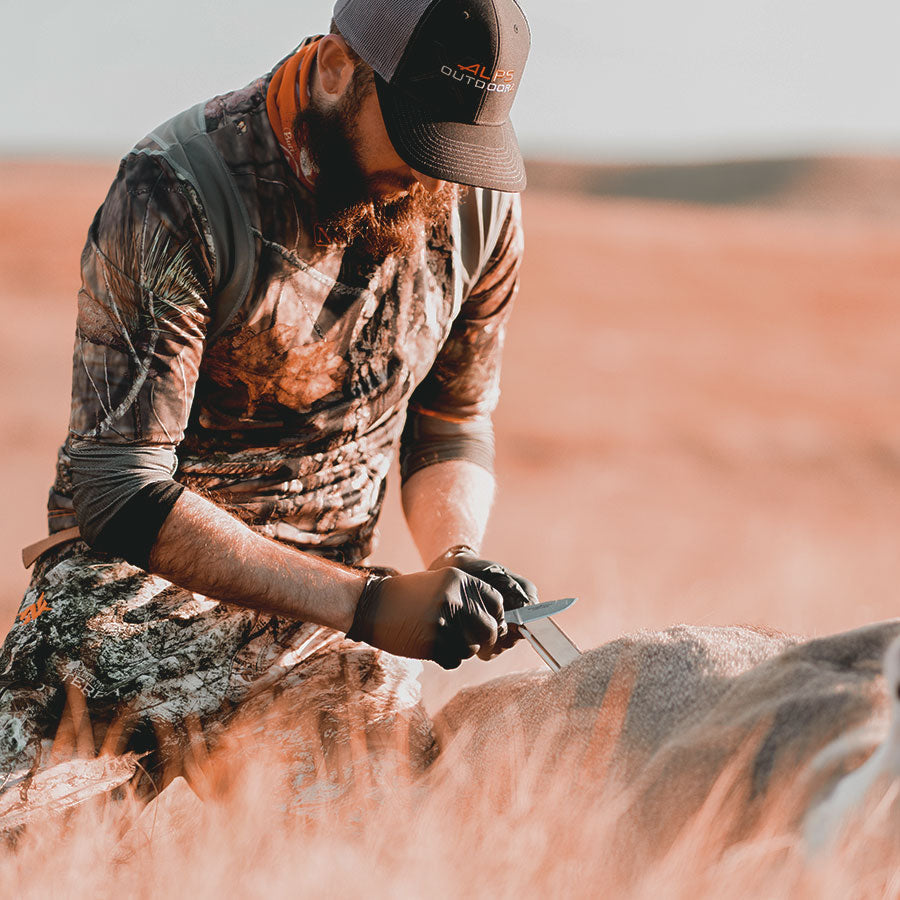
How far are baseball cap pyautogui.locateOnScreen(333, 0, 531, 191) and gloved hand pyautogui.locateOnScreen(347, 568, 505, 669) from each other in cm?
103

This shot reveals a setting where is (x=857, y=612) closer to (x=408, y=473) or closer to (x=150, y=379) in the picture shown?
(x=408, y=473)

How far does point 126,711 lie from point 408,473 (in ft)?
4.56

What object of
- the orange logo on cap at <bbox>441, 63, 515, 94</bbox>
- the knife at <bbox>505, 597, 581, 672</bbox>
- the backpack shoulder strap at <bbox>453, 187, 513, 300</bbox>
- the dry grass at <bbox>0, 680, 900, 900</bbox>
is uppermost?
the orange logo on cap at <bbox>441, 63, 515, 94</bbox>

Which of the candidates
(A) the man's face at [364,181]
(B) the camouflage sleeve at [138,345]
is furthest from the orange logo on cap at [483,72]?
(B) the camouflage sleeve at [138,345]

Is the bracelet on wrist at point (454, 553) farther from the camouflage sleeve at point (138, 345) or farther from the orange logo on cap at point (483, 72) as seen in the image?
the orange logo on cap at point (483, 72)

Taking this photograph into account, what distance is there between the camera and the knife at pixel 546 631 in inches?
120

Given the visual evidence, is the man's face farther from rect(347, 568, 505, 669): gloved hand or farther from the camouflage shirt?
rect(347, 568, 505, 669): gloved hand

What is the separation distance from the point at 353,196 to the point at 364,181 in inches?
2.0

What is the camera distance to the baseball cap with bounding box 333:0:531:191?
3.10 metres

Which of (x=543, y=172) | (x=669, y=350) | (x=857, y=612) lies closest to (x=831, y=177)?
(x=543, y=172)

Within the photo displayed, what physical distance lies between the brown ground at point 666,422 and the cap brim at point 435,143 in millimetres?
1790

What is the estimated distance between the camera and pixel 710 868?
2.15 meters

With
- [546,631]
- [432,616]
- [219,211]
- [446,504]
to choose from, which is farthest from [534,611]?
[219,211]

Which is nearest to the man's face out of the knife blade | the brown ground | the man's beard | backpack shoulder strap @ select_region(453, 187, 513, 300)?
the man's beard
